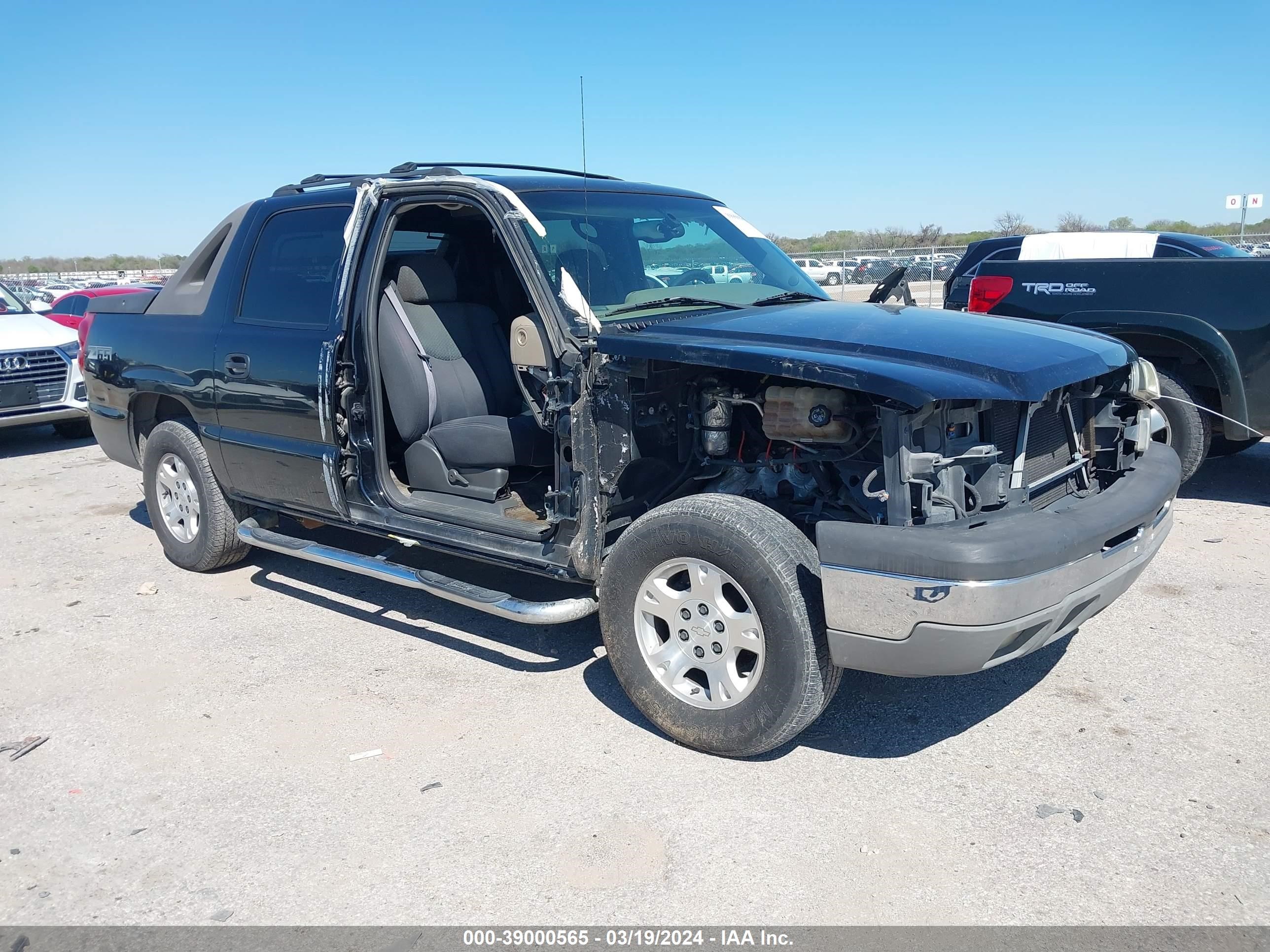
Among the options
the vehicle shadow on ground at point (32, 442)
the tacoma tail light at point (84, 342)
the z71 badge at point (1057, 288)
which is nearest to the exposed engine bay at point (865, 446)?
the z71 badge at point (1057, 288)

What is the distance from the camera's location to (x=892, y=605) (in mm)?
2895

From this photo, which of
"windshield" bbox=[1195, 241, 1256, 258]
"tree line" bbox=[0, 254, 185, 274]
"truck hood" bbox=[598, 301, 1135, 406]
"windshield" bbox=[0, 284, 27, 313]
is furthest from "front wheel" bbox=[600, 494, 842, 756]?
"tree line" bbox=[0, 254, 185, 274]

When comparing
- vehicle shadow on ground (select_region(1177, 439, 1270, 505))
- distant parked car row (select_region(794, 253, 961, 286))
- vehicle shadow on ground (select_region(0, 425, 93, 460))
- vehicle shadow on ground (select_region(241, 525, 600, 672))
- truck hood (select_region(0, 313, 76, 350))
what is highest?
distant parked car row (select_region(794, 253, 961, 286))

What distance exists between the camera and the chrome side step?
3.68 m

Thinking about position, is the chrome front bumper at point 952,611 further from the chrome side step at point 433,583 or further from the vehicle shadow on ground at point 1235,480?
the vehicle shadow on ground at point 1235,480

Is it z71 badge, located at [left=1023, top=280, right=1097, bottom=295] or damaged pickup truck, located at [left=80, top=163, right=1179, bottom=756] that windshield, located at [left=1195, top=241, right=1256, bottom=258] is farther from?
damaged pickup truck, located at [left=80, top=163, right=1179, bottom=756]

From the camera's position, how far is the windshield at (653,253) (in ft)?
12.8

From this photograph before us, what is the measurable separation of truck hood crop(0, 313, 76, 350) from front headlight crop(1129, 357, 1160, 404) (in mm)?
9426

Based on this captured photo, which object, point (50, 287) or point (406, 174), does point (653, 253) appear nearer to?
point (406, 174)

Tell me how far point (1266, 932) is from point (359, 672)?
11.1ft

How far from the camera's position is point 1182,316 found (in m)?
6.08

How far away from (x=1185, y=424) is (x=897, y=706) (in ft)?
11.8

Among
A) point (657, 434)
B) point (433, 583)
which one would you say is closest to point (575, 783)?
point (433, 583)

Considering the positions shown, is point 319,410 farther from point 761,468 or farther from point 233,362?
point 761,468
